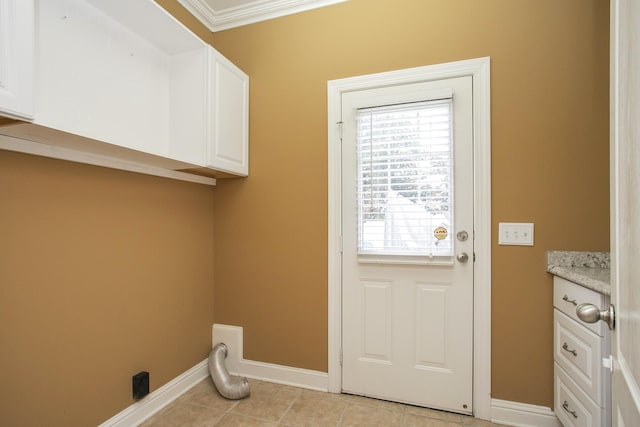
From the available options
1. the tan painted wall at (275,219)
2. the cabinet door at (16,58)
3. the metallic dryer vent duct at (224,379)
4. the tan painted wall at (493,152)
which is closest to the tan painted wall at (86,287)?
the tan painted wall at (275,219)

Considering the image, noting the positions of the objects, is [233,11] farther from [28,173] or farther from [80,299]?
[80,299]

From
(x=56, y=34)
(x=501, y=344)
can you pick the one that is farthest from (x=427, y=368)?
(x=56, y=34)

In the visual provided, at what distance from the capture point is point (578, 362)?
1.48 meters

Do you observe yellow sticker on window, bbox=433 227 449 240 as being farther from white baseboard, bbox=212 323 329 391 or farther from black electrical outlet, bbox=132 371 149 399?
black electrical outlet, bbox=132 371 149 399

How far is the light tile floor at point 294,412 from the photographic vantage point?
73.7 inches

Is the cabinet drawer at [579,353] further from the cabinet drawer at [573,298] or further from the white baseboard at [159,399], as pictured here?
the white baseboard at [159,399]

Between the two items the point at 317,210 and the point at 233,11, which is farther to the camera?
the point at 233,11

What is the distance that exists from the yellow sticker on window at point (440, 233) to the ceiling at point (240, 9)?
1.72m

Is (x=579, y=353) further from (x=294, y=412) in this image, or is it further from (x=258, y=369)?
(x=258, y=369)

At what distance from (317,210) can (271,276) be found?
24.2 inches

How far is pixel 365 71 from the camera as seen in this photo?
2162mm

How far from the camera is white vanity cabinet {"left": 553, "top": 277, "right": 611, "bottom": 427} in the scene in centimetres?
130

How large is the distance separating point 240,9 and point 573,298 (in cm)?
286

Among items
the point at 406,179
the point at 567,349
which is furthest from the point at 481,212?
the point at 567,349
